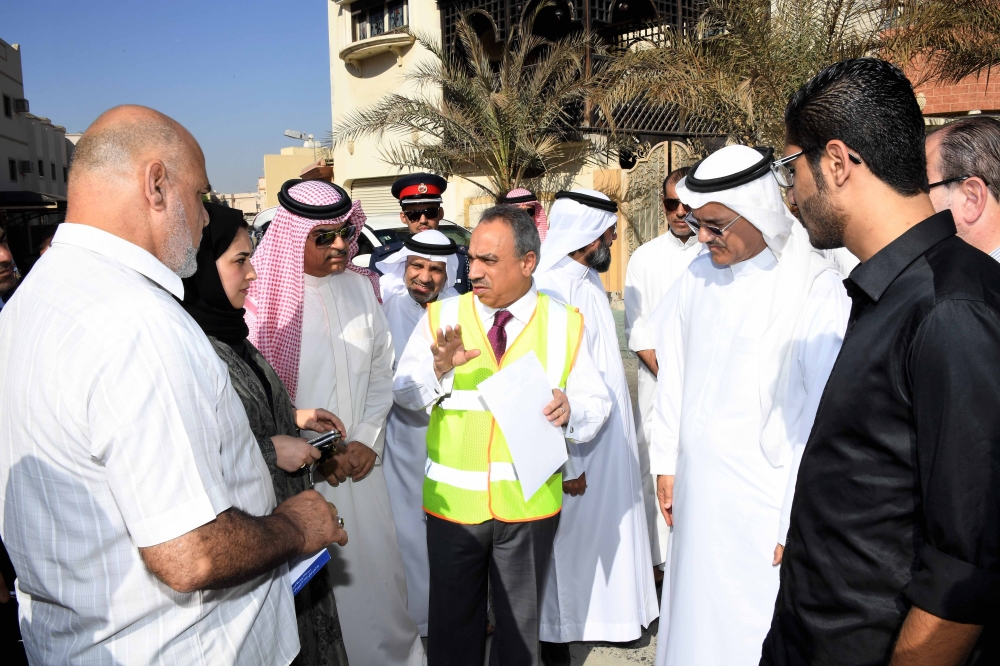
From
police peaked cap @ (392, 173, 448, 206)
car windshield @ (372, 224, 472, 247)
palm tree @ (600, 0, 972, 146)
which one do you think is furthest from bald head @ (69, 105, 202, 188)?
palm tree @ (600, 0, 972, 146)

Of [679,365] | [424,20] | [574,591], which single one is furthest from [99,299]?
[424,20]

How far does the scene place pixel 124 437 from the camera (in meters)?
1.49

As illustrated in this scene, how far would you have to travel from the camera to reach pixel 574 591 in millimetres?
3820

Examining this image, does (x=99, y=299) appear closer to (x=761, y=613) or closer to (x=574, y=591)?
(x=761, y=613)

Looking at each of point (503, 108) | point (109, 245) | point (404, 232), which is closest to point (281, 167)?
point (503, 108)

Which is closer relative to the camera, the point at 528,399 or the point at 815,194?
the point at 815,194

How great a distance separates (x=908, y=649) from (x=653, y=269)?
11.6 ft

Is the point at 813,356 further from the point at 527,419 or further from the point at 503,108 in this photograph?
the point at 503,108

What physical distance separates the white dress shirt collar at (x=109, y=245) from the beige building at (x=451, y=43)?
42.5 feet

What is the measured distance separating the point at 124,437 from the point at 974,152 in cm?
242

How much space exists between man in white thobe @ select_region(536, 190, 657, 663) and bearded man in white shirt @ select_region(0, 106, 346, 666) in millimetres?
2150

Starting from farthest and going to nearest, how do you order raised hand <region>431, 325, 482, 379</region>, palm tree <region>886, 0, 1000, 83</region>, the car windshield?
1. the car windshield
2. palm tree <region>886, 0, 1000, 83</region>
3. raised hand <region>431, 325, 482, 379</region>

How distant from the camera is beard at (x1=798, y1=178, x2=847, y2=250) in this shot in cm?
170

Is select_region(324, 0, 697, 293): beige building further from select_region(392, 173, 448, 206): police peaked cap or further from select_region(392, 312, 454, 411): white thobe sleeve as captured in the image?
select_region(392, 312, 454, 411): white thobe sleeve
